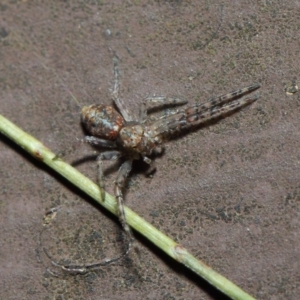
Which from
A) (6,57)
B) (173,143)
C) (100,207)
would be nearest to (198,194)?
(173,143)

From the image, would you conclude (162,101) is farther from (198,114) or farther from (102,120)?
(102,120)

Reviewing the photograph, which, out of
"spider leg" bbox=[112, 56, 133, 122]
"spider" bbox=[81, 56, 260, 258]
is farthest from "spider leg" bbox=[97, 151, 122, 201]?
"spider leg" bbox=[112, 56, 133, 122]

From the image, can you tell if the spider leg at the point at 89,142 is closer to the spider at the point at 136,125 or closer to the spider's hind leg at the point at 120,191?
the spider at the point at 136,125

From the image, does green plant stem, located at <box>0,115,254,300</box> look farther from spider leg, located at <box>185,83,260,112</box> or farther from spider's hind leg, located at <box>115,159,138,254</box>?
spider leg, located at <box>185,83,260,112</box>

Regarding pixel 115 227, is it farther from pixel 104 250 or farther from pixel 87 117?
pixel 87 117

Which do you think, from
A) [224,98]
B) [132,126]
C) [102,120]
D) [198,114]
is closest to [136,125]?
[132,126]

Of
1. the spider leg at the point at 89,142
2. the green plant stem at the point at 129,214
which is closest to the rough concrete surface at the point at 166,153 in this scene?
the spider leg at the point at 89,142

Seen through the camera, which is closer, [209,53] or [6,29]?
[209,53]
